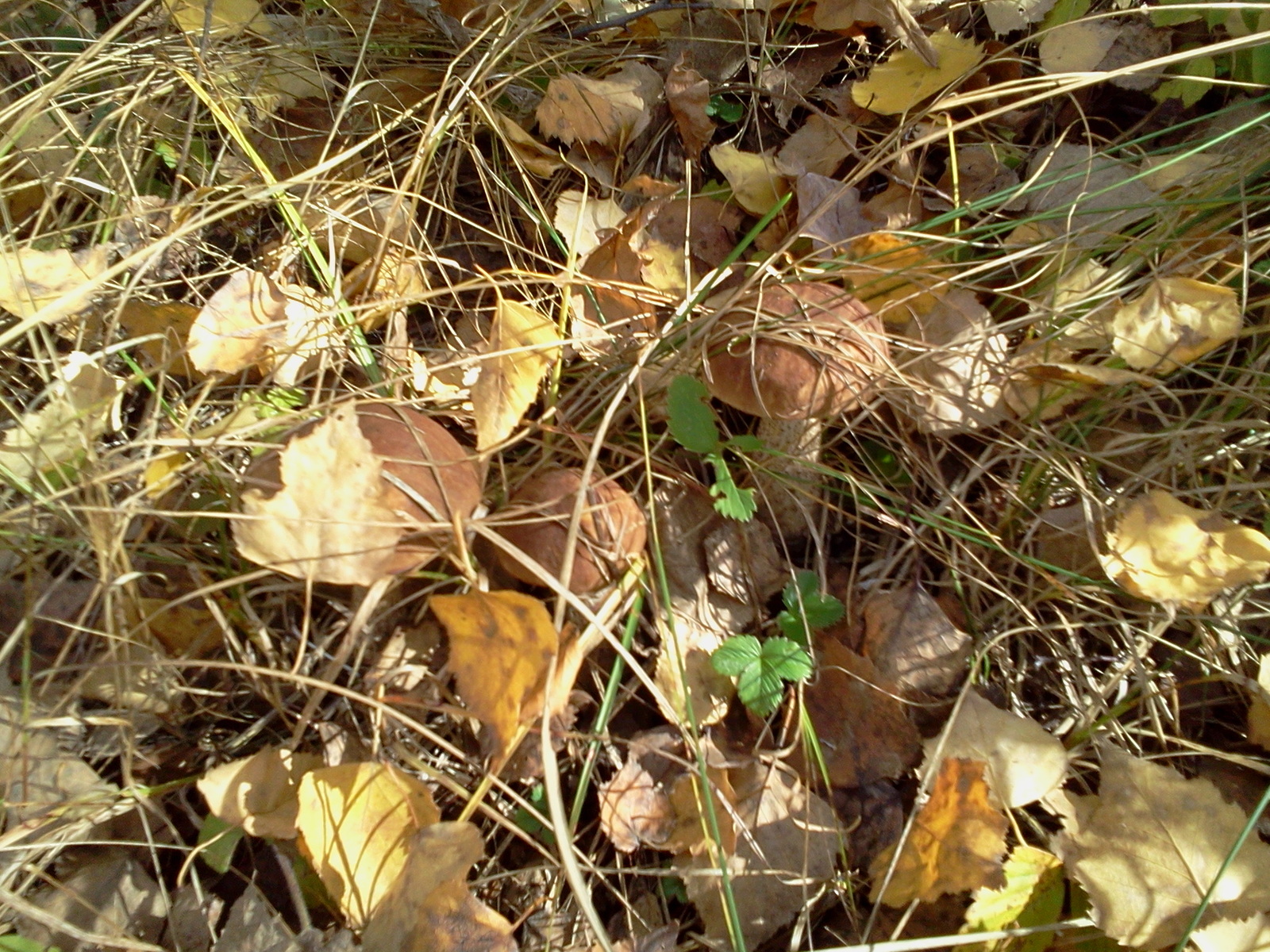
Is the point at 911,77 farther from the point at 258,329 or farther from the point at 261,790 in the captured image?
the point at 261,790

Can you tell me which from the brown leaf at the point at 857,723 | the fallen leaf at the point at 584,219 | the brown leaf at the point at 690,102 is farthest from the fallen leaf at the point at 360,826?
the brown leaf at the point at 690,102

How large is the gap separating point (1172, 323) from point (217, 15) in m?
1.95

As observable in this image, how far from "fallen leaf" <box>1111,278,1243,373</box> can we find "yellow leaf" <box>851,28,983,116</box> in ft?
1.91

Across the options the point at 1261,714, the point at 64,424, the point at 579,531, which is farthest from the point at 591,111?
the point at 1261,714

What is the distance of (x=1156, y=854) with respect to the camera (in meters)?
0.95

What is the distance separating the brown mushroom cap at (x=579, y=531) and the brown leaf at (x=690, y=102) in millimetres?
875

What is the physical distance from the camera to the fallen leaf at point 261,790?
1.00 metres

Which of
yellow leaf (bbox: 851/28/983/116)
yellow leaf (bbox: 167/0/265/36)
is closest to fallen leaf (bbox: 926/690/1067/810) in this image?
yellow leaf (bbox: 851/28/983/116)

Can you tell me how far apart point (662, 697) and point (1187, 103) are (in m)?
1.47

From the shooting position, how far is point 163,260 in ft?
4.65

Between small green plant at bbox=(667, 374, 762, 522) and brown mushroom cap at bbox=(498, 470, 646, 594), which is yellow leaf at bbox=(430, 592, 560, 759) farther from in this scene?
small green plant at bbox=(667, 374, 762, 522)

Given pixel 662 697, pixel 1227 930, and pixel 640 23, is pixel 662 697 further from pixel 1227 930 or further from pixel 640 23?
pixel 640 23

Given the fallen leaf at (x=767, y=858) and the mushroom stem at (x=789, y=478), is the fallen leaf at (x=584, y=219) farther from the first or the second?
the fallen leaf at (x=767, y=858)

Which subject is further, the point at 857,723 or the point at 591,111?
the point at 591,111
